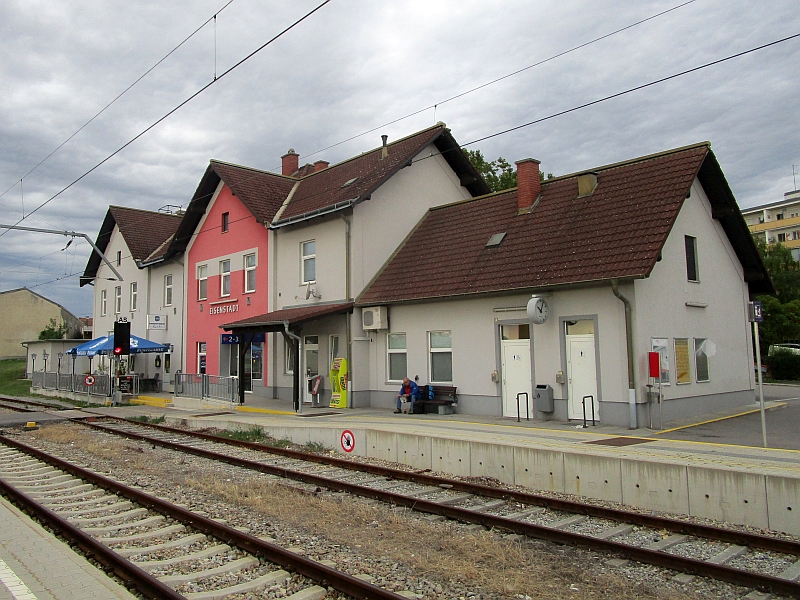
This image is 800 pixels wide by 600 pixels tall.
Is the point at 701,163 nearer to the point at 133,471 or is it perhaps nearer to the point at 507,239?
the point at 507,239

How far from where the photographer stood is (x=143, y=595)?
5.82 metres

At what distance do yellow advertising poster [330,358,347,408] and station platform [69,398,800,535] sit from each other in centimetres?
353

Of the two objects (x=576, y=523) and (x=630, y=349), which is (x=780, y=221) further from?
(x=576, y=523)

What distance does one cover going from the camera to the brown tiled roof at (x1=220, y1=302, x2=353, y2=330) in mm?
20672

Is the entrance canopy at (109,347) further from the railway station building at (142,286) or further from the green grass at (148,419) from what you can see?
the green grass at (148,419)

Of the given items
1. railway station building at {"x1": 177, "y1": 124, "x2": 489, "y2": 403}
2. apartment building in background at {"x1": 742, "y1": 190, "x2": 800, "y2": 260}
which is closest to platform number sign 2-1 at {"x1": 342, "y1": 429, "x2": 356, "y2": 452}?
railway station building at {"x1": 177, "y1": 124, "x2": 489, "y2": 403}

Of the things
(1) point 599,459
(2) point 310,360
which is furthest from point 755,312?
(2) point 310,360

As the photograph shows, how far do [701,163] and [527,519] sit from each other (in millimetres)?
11616

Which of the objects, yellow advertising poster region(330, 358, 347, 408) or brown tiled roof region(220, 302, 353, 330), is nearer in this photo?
brown tiled roof region(220, 302, 353, 330)

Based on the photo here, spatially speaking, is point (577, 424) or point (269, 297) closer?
point (577, 424)

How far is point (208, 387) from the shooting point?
998 inches

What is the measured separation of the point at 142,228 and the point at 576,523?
113 ft

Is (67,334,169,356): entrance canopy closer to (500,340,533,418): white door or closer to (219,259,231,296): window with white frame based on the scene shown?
(219,259,231,296): window with white frame

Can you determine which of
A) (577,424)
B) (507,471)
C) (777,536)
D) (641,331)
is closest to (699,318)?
(641,331)
